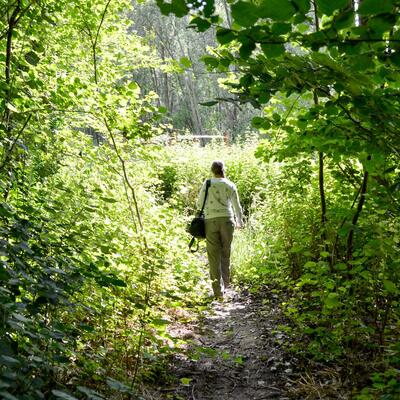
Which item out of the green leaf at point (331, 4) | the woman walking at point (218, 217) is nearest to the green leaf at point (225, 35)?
the green leaf at point (331, 4)

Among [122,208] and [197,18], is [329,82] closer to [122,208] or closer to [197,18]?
[197,18]

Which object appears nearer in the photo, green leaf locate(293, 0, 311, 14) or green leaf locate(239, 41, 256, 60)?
green leaf locate(293, 0, 311, 14)

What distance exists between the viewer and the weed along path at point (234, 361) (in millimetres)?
3328

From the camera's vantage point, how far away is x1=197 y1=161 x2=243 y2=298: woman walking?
6020mm

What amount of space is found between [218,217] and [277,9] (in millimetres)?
4917

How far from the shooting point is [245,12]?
1.24 m

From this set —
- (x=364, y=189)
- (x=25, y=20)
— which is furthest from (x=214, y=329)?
(x=25, y=20)

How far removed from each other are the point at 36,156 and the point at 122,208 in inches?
85.9

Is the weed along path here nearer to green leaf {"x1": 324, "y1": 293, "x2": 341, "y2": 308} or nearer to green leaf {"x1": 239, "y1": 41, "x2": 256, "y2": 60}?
green leaf {"x1": 324, "y1": 293, "x2": 341, "y2": 308}

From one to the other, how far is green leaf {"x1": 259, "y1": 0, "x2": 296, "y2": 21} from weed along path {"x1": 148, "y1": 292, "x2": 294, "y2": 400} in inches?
89.2

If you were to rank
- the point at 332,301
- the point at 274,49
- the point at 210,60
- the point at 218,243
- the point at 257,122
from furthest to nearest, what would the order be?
the point at 218,243 < the point at 332,301 < the point at 257,122 < the point at 210,60 < the point at 274,49

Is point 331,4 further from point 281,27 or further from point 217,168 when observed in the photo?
point 217,168

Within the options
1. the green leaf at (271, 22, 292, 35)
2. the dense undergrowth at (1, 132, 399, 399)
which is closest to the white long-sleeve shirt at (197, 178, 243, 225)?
the dense undergrowth at (1, 132, 399, 399)

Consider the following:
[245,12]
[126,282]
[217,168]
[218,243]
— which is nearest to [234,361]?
[126,282]
